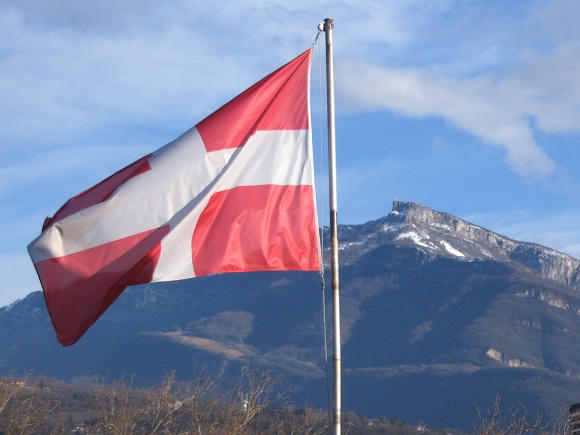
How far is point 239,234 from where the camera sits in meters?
20.0

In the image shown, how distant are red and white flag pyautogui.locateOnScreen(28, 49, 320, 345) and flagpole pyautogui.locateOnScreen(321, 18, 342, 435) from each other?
65 centimetres

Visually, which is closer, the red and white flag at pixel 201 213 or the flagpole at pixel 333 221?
the flagpole at pixel 333 221

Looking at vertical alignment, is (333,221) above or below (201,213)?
below

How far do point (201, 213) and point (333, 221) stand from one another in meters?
2.18

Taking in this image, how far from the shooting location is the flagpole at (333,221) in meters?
18.3

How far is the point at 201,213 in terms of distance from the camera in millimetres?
20062

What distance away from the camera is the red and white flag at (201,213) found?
65.0 ft

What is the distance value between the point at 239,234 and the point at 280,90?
97.0 inches

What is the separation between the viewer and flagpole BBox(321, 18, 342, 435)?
18.3 m

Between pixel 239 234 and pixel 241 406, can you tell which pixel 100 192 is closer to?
pixel 239 234

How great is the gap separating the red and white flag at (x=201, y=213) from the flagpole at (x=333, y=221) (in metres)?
0.65

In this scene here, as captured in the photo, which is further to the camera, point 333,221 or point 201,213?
point 201,213

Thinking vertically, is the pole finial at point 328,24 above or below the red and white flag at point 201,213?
above

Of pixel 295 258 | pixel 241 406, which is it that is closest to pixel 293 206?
pixel 295 258
